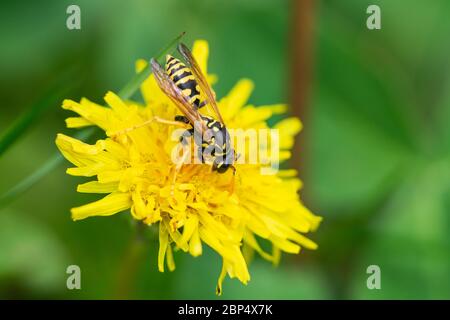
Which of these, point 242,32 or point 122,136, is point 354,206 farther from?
point 122,136

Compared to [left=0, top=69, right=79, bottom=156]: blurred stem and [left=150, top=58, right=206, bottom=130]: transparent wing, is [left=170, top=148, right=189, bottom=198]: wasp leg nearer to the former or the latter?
[left=150, top=58, right=206, bottom=130]: transparent wing

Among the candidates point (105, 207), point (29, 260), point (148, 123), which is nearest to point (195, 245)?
point (105, 207)

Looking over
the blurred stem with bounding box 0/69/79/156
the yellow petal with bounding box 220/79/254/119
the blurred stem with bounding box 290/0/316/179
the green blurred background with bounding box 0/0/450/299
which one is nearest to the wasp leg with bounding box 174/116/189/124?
the yellow petal with bounding box 220/79/254/119

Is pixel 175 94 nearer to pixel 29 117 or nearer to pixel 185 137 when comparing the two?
pixel 185 137

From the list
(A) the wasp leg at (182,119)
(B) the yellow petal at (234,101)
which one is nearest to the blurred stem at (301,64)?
(B) the yellow petal at (234,101)

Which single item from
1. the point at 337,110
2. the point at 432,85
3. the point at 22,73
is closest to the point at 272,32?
the point at 337,110

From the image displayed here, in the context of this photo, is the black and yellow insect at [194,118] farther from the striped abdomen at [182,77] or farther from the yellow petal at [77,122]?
the yellow petal at [77,122]
